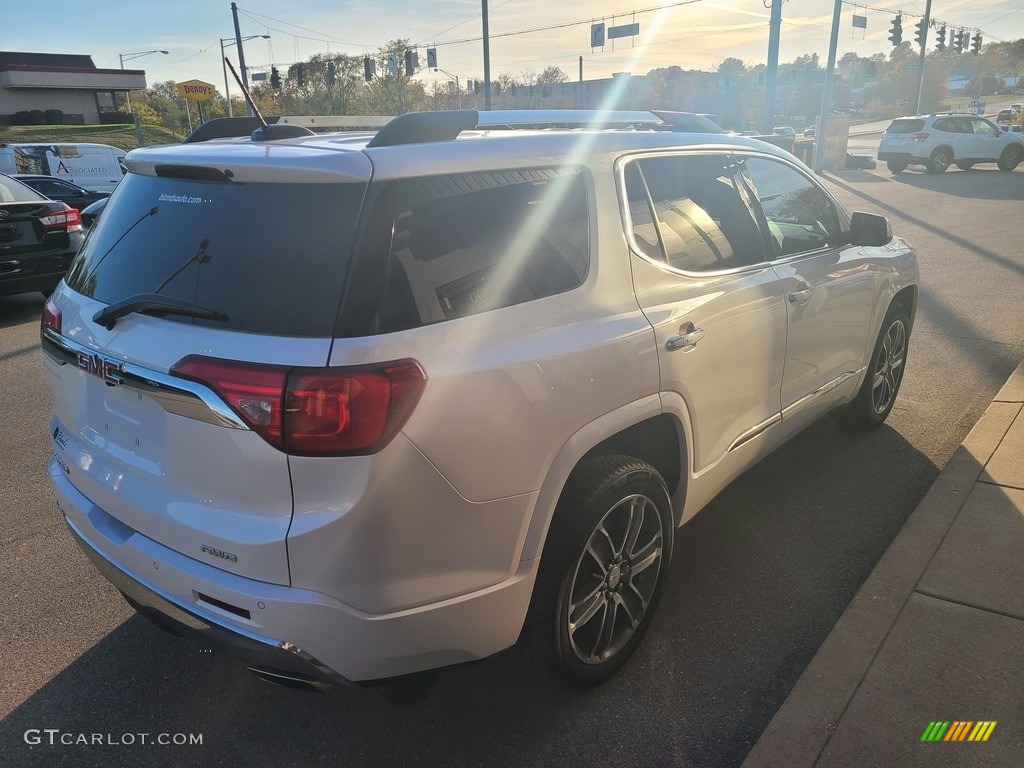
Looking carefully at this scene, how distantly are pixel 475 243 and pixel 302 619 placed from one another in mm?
1116

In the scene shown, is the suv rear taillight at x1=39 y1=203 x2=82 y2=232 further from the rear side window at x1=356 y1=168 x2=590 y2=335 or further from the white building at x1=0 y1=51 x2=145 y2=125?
the white building at x1=0 y1=51 x2=145 y2=125

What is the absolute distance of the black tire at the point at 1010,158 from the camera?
25.4m

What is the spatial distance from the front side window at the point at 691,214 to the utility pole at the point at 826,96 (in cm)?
2878

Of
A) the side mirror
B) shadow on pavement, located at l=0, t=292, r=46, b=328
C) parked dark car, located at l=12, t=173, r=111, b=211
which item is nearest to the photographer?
the side mirror

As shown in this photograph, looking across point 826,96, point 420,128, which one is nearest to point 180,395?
point 420,128

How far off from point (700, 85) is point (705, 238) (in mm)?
79229

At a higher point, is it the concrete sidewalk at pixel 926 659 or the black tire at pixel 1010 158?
the concrete sidewalk at pixel 926 659

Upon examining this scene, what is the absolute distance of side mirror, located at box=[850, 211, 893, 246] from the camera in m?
4.06

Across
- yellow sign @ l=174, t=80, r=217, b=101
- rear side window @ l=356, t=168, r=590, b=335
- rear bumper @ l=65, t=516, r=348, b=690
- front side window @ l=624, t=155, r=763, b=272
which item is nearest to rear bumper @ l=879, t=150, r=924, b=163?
front side window @ l=624, t=155, r=763, b=272

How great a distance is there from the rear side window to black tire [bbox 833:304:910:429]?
283 centimetres

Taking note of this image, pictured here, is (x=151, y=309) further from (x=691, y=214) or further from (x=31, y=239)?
(x=31, y=239)

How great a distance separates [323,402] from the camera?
1.86 m

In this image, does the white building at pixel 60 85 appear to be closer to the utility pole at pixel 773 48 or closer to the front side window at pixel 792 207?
the utility pole at pixel 773 48

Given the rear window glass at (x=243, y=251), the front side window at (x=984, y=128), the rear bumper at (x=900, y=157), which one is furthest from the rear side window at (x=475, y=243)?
the front side window at (x=984, y=128)
